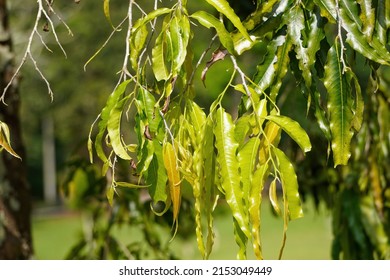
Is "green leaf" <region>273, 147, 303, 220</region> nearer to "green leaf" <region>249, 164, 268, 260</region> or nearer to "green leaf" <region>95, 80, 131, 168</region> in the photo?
"green leaf" <region>249, 164, 268, 260</region>

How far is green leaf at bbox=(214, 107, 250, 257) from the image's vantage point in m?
0.91

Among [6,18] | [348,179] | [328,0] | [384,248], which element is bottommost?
[384,248]

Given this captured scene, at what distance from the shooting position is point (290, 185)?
94 centimetres

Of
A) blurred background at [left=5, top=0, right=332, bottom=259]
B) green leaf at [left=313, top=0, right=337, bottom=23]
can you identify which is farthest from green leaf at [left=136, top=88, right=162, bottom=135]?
blurred background at [left=5, top=0, right=332, bottom=259]

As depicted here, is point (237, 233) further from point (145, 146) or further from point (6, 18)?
point (6, 18)

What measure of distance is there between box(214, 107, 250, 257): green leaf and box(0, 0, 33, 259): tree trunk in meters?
1.48

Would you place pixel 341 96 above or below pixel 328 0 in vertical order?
below

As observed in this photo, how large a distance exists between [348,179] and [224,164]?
1464 mm

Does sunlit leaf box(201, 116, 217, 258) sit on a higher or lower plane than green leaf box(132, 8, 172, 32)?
lower

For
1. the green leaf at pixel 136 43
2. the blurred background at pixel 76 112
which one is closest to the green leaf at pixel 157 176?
the green leaf at pixel 136 43

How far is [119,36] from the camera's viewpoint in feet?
60.3
